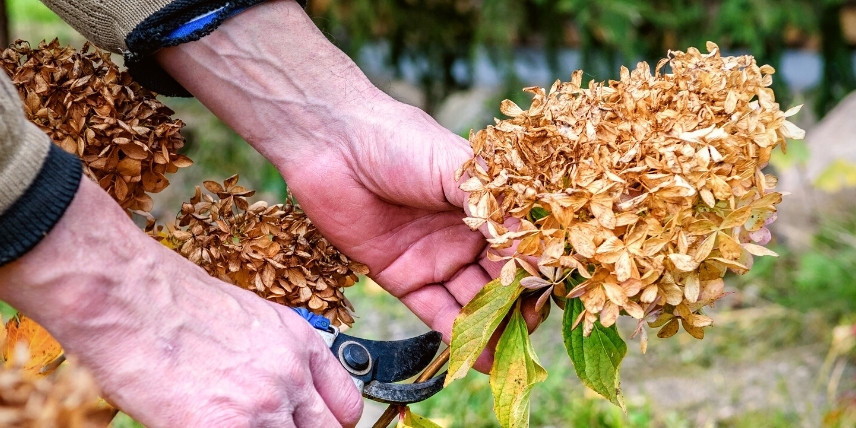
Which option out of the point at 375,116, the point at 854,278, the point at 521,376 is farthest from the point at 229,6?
the point at 854,278

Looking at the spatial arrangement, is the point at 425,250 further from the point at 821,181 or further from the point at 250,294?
the point at 821,181

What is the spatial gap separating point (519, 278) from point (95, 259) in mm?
545

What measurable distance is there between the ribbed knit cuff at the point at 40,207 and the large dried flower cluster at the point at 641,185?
48cm

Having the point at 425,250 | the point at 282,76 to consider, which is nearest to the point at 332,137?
the point at 282,76

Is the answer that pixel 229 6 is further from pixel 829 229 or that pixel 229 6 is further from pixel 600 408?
pixel 829 229

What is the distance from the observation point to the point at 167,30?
4.39 ft

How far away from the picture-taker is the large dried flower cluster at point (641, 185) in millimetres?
1022

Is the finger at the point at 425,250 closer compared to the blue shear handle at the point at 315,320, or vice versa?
the blue shear handle at the point at 315,320

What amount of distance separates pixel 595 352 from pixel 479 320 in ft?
0.56

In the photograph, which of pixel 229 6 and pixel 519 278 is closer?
pixel 519 278

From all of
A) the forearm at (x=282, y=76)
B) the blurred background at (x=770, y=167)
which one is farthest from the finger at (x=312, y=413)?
the blurred background at (x=770, y=167)

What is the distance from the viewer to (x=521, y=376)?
1.19m

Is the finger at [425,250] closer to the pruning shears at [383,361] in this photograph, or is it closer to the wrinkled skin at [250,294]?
the wrinkled skin at [250,294]

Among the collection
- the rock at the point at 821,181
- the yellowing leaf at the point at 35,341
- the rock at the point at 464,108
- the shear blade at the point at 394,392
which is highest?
the yellowing leaf at the point at 35,341
